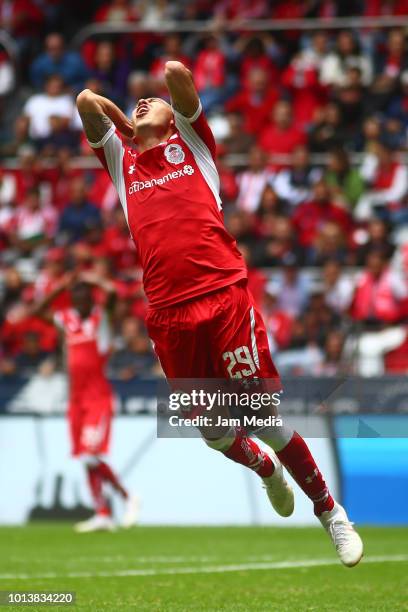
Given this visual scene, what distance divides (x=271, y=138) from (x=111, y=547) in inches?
338

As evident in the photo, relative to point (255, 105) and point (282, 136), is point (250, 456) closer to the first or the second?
point (282, 136)

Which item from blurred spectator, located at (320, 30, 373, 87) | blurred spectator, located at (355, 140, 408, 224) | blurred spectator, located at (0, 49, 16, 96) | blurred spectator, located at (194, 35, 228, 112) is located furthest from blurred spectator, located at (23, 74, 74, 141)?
blurred spectator, located at (355, 140, 408, 224)

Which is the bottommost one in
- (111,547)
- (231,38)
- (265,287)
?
(111,547)

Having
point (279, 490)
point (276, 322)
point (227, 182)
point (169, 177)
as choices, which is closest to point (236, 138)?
point (227, 182)

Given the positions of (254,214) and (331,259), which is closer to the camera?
(331,259)

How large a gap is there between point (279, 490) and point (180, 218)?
6.15 feet

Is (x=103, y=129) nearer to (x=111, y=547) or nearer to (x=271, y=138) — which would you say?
(x=111, y=547)

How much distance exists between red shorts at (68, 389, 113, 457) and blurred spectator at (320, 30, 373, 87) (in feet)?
23.1

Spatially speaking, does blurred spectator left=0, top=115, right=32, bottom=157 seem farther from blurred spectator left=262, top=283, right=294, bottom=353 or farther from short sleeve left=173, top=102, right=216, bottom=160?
short sleeve left=173, top=102, right=216, bottom=160

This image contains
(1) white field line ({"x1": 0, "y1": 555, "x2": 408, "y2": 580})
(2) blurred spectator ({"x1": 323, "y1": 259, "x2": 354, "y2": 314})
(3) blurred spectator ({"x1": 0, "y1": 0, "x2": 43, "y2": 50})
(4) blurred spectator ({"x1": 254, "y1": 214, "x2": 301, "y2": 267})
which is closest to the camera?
(1) white field line ({"x1": 0, "y1": 555, "x2": 408, "y2": 580})

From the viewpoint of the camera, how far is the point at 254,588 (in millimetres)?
8875

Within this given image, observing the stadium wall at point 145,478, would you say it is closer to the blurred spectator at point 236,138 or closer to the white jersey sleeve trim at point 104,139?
the blurred spectator at point 236,138

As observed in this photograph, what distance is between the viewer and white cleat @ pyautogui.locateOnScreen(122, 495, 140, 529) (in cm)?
1412

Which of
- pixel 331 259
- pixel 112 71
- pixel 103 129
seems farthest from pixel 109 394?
pixel 112 71
